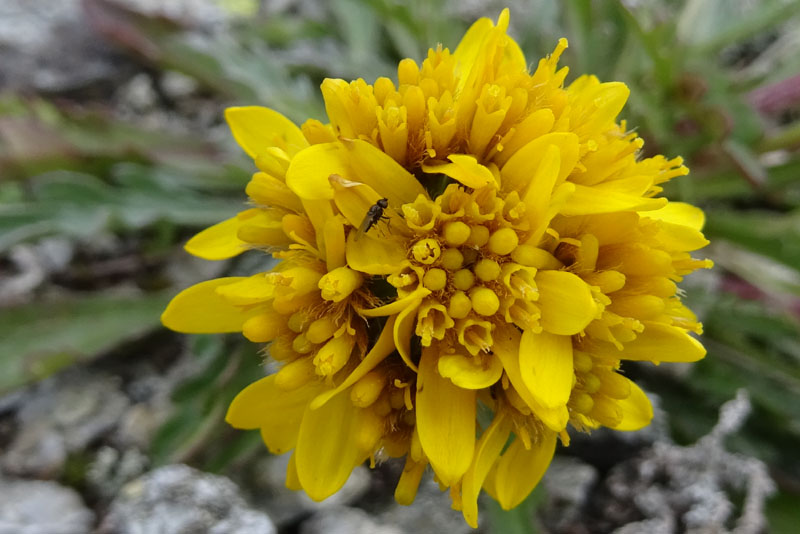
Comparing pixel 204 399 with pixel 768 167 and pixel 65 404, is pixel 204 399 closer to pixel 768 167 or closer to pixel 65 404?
pixel 65 404

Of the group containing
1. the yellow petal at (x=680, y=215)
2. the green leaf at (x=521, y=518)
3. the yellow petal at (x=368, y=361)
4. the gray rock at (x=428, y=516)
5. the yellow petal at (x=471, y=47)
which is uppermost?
the yellow petal at (x=471, y=47)

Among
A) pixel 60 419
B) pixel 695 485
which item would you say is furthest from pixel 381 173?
pixel 60 419

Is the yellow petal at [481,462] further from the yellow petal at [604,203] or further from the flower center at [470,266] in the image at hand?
the yellow petal at [604,203]

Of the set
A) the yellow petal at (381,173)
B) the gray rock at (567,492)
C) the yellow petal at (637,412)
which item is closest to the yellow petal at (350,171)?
the yellow petal at (381,173)

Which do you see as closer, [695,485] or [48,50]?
[695,485]

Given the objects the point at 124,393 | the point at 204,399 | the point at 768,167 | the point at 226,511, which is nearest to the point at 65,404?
the point at 124,393

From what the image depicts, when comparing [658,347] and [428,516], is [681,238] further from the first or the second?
[428,516]
